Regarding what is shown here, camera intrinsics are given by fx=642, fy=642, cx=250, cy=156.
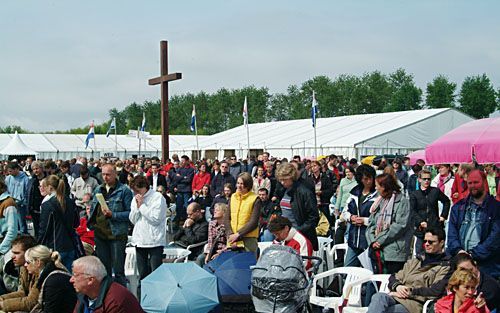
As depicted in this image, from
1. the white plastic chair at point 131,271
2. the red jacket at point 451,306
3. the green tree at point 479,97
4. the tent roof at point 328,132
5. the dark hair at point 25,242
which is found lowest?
the white plastic chair at point 131,271

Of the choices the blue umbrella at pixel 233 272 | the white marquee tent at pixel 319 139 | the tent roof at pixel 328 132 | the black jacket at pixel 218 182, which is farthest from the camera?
the tent roof at pixel 328 132

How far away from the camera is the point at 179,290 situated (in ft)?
20.7

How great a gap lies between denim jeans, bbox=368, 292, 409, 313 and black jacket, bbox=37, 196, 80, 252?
3.61 m

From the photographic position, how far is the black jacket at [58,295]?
18.6ft

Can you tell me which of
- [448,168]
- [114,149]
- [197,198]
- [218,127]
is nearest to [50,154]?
[114,149]

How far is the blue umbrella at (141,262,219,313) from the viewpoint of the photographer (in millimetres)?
6230

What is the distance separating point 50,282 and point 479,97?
82.8m

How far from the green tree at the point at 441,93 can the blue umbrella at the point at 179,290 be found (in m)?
84.2

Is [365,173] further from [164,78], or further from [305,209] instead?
[164,78]

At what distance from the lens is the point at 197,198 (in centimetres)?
1412

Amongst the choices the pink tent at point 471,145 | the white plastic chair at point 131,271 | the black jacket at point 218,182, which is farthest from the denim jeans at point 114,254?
the pink tent at point 471,145

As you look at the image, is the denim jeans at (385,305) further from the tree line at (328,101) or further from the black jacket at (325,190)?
the tree line at (328,101)

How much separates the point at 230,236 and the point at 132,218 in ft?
4.14

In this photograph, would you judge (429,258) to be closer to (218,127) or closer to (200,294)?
(200,294)
